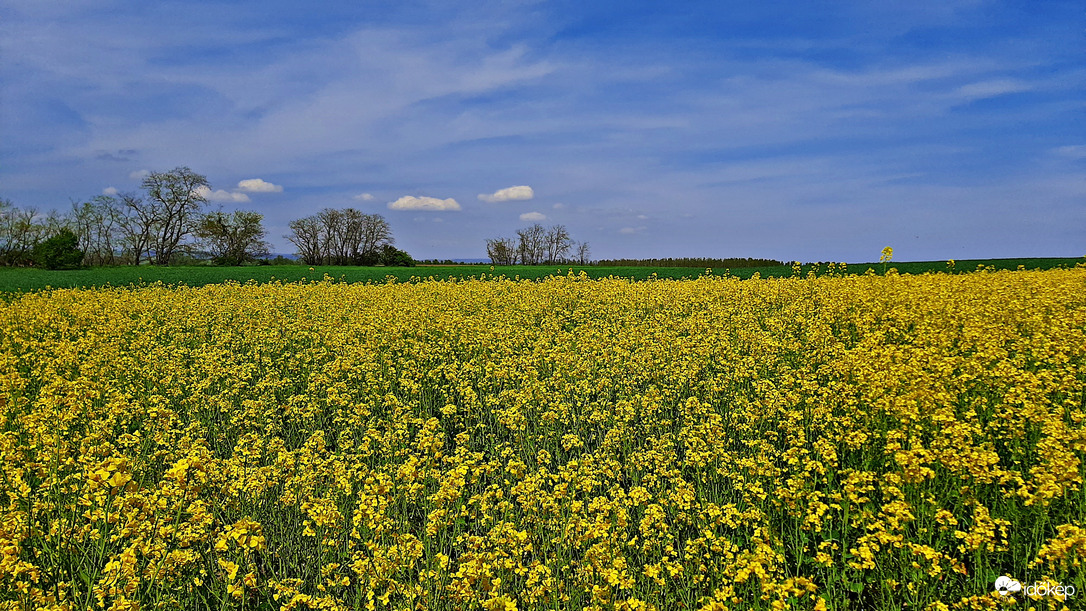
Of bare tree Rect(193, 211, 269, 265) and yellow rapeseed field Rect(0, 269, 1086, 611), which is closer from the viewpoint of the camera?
yellow rapeseed field Rect(0, 269, 1086, 611)

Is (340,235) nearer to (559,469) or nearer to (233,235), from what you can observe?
(233,235)

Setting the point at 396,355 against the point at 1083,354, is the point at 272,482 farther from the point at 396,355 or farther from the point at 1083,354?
the point at 1083,354

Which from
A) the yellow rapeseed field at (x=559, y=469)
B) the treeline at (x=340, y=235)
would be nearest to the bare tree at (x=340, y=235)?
the treeline at (x=340, y=235)

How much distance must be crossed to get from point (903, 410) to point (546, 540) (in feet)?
11.9

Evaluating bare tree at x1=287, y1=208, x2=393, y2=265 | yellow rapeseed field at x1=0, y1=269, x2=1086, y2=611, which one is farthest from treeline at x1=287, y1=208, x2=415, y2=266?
yellow rapeseed field at x1=0, y1=269, x2=1086, y2=611

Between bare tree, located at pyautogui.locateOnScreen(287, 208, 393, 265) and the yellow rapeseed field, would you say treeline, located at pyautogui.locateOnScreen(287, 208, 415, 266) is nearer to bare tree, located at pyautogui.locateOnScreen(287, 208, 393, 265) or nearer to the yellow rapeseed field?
bare tree, located at pyautogui.locateOnScreen(287, 208, 393, 265)

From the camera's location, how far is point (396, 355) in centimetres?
973

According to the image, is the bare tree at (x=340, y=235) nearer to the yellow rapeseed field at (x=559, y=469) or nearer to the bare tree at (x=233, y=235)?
the bare tree at (x=233, y=235)

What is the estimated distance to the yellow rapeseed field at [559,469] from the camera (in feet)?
13.3

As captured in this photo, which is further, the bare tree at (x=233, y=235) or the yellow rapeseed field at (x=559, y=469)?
the bare tree at (x=233, y=235)

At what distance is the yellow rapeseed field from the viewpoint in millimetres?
4055

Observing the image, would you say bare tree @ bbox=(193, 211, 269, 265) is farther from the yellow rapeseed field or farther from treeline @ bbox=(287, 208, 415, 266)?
the yellow rapeseed field

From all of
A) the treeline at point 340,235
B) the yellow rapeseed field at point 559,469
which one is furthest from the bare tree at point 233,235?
the yellow rapeseed field at point 559,469

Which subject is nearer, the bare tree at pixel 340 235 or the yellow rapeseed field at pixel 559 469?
the yellow rapeseed field at pixel 559 469
